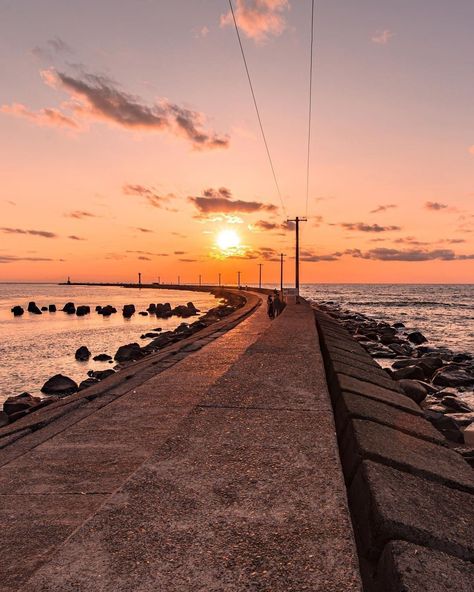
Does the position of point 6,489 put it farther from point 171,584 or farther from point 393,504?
point 393,504

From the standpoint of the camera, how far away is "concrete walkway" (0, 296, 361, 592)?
1.80m

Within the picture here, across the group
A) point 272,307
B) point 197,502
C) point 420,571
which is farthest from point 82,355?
point 420,571

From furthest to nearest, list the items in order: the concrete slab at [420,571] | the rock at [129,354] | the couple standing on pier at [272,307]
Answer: the couple standing on pier at [272,307], the rock at [129,354], the concrete slab at [420,571]

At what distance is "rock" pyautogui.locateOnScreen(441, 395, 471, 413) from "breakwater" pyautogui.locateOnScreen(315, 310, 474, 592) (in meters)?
5.62

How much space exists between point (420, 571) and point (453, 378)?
491 inches

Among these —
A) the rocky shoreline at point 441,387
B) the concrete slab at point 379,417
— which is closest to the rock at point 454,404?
the rocky shoreline at point 441,387

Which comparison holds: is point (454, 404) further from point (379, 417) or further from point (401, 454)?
point (401, 454)

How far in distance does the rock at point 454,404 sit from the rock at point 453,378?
281cm

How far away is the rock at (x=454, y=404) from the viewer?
9.76 metres

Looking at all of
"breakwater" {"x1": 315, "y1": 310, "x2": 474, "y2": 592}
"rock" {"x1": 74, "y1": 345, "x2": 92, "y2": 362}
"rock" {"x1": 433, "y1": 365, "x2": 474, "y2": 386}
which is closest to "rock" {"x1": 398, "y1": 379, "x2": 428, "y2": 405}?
"rock" {"x1": 433, "y1": 365, "x2": 474, "y2": 386}

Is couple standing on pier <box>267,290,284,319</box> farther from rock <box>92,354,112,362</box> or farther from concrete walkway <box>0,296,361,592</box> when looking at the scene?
concrete walkway <box>0,296,361,592</box>

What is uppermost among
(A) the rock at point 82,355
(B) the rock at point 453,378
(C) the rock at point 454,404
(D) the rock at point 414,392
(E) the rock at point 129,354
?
(D) the rock at point 414,392

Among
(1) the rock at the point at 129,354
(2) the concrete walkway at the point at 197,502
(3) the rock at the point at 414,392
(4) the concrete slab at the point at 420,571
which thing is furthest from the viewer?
(1) the rock at the point at 129,354

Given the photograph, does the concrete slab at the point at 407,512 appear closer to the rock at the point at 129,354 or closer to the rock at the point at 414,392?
the rock at the point at 414,392
